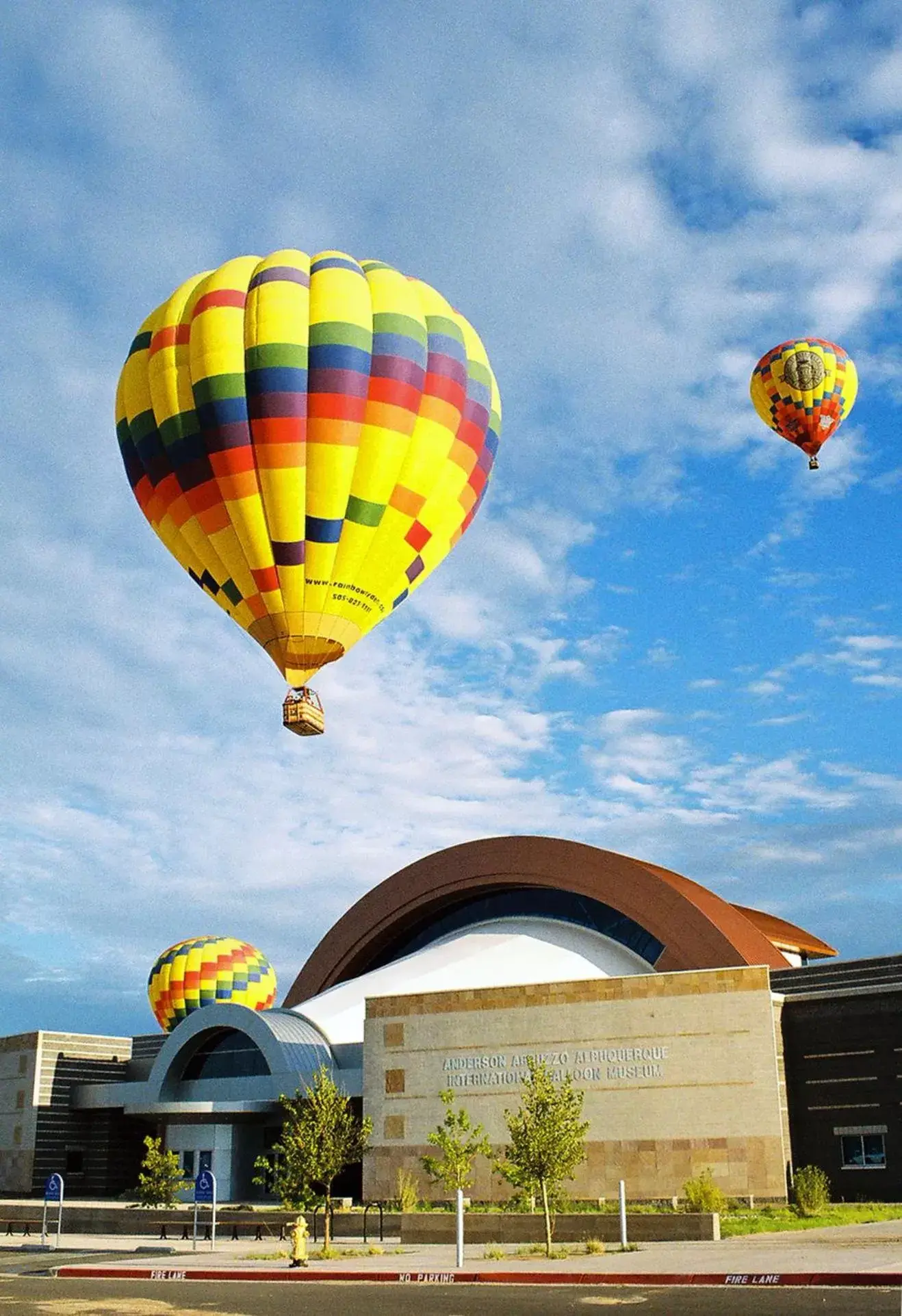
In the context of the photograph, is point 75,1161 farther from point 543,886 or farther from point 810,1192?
point 810,1192

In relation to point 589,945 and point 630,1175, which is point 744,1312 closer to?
point 630,1175

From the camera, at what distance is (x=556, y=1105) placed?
3108 cm

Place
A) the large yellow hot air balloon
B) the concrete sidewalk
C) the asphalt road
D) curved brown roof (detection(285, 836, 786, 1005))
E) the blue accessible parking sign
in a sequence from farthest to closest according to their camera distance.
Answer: curved brown roof (detection(285, 836, 786, 1005))
the large yellow hot air balloon
the blue accessible parking sign
the concrete sidewalk
the asphalt road

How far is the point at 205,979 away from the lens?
73875 mm

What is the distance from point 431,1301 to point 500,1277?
389 centimetres

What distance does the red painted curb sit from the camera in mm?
20250

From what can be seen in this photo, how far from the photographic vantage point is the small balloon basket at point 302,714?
120 ft

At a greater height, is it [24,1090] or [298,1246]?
[24,1090]

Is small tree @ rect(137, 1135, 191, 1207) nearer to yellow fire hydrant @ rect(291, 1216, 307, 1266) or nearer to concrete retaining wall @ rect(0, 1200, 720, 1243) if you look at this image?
concrete retaining wall @ rect(0, 1200, 720, 1243)

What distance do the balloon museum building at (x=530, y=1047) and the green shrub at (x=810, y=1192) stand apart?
1.39 m

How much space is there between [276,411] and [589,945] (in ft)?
91.3

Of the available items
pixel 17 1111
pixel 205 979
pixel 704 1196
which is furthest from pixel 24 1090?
pixel 704 1196

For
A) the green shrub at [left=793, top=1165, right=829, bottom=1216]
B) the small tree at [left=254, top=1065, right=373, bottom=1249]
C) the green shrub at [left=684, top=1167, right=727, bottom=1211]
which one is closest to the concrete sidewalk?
the small tree at [left=254, top=1065, right=373, bottom=1249]

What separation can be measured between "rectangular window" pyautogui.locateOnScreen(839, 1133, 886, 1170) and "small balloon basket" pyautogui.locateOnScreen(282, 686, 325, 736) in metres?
19.9
